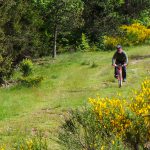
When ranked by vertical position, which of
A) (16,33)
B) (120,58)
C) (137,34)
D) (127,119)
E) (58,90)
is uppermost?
(127,119)

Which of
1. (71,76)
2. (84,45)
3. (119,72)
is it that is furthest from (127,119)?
(84,45)

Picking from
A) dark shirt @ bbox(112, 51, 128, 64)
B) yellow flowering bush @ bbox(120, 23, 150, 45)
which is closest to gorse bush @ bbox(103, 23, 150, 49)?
yellow flowering bush @ bbox(120, 23, 150, 45)

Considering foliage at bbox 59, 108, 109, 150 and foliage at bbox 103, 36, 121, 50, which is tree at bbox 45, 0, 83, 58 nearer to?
foliage at bbox 103, 36, 121, 50

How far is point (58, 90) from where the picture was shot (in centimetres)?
2394

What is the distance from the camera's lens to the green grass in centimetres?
1702

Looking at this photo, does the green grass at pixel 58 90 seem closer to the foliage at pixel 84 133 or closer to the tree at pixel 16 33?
the tree at pixel 16 33

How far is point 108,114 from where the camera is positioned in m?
10.4

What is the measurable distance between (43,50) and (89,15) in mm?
7788

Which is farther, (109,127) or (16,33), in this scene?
(16,33)

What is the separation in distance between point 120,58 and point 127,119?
1214cm

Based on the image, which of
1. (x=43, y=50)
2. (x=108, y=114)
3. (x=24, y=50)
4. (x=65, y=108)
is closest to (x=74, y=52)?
(x=43, y=50)

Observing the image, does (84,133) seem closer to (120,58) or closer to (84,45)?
(120,58)

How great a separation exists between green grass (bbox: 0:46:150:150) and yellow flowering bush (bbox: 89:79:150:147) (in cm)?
262

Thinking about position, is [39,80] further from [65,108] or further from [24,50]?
[24,50]
